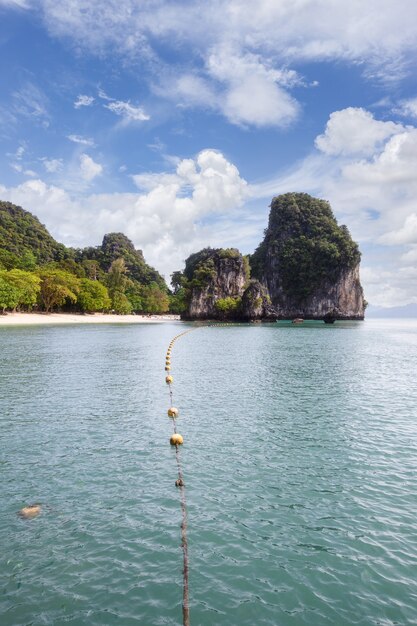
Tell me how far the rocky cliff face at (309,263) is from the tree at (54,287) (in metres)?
88.1

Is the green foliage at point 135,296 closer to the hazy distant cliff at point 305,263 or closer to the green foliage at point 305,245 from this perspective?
the hazy distant cliff at point 305,263

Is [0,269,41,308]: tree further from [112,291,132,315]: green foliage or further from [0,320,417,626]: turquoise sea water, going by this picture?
[0,320,417,626]: turquoise sea water

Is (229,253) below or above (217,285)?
above

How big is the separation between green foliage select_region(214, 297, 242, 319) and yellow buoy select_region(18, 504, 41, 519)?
107 meters

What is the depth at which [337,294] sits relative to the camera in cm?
15375

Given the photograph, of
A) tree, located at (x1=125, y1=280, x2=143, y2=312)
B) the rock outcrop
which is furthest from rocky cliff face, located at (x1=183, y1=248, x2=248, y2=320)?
tree, located at (x1=125, y1=280, x2=143, y2=312)

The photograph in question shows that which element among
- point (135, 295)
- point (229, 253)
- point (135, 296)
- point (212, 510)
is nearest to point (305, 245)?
point (229, 253)

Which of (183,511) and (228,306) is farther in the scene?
(228,306)

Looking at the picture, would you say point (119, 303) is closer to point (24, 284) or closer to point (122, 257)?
point (122, 257)

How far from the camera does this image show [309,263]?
158 m

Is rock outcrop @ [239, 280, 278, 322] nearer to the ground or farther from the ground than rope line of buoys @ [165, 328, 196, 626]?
farther from the ground

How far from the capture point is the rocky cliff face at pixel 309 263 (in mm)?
154375

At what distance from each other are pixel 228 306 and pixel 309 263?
187 feet

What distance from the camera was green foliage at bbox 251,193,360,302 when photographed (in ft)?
508
